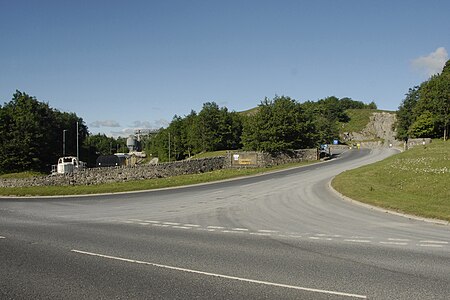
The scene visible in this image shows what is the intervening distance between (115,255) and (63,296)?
2.97 meters

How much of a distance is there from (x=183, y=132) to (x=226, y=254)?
9055 centimetres

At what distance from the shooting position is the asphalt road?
6.88m

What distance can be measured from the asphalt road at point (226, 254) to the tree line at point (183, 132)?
127ft

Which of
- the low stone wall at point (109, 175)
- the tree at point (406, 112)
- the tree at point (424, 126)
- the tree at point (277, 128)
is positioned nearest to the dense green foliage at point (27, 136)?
the low stone wall at point (109, 175)

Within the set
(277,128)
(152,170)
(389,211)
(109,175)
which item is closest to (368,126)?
Answer: (277,128)

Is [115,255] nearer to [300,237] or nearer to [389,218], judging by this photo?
[300,237]

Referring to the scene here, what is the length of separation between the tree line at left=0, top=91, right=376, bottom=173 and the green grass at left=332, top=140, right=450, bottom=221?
87.2 feet

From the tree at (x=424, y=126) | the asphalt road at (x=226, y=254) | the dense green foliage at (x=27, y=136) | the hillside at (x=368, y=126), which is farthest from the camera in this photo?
the hillside at (x=368, y=126)

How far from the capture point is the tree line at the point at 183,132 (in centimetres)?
5606

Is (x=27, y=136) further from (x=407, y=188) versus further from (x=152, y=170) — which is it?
(x=407, y=188)

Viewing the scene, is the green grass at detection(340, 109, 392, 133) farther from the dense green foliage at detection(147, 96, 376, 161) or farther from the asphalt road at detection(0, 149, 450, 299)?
the asphalt road at detection(0, 149, 450, 299)

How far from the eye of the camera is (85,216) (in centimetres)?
1711

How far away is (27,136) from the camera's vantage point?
6894 cm

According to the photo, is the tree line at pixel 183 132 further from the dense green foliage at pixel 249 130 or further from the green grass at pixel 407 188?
the green grass at pixel 407 188
